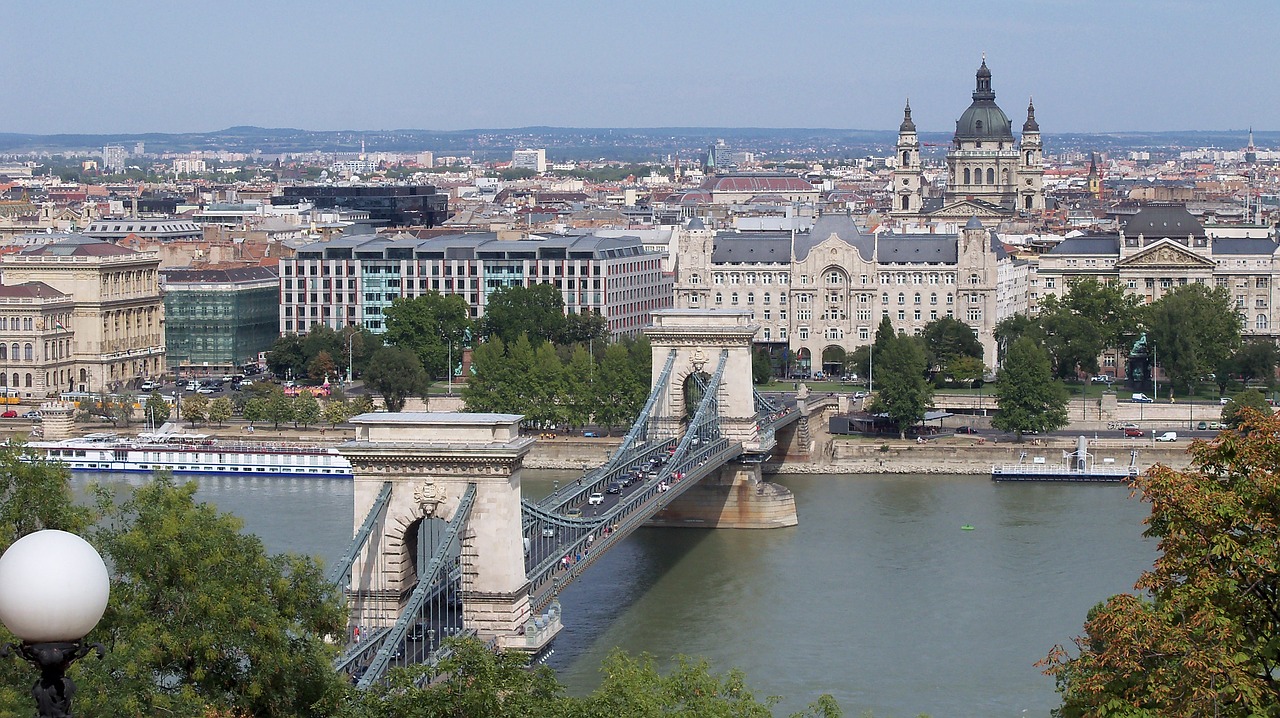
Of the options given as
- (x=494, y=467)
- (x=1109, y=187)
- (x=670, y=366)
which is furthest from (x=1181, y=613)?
(x=1109, y=187)

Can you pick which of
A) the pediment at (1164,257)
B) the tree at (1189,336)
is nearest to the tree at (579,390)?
the tree at (1189,336)

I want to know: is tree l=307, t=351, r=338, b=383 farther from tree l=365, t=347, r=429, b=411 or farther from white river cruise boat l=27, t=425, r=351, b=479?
white river cruise boat l=27, t=425, r=351, b=479

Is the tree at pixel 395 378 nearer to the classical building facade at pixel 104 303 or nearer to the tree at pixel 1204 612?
the classical building facade at pixel 104 303

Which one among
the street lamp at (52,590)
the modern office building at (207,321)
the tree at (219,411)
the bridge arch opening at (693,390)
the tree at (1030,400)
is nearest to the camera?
the street lamp at (52,590)

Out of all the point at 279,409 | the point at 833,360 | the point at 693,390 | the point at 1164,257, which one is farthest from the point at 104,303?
the point at 1164,257

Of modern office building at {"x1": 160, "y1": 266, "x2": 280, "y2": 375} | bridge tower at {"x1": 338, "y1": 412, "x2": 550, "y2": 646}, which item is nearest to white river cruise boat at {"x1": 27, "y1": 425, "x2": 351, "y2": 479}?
modern office building at {"x1": 160, "y1": 266, "x2": 280, "y2": 375}

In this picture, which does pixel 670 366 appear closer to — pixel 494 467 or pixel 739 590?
pixel 739 590
